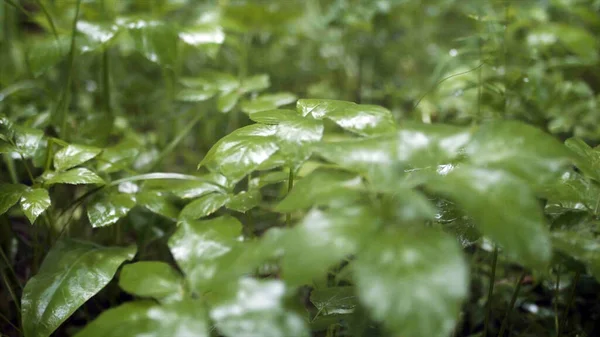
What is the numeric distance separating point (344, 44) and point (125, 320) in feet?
6.16

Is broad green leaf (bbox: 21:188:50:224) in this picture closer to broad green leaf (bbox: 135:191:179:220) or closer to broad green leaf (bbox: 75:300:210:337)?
broad green leaf (bbox: 135:191:179:220)

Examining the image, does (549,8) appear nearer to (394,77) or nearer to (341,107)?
(394,77)

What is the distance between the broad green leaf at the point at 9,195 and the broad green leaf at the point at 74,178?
0.16 feet

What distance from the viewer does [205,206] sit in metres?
0.83

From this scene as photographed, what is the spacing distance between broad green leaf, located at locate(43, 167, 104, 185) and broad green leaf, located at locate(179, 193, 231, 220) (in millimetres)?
185

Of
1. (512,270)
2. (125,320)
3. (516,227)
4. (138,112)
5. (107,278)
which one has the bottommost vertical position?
(512,270)

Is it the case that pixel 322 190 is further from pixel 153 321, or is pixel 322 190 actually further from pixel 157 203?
pixel 157 203

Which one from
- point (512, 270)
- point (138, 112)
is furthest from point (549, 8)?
point (138, 112)

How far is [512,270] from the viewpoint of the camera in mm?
1278

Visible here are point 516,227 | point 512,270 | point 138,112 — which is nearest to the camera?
point 516,227

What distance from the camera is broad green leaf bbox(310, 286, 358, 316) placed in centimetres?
80

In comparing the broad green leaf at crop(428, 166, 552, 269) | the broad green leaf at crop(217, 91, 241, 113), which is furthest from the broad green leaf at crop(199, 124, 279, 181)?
the broad green leaf at crop(217, 91, 241, 113)

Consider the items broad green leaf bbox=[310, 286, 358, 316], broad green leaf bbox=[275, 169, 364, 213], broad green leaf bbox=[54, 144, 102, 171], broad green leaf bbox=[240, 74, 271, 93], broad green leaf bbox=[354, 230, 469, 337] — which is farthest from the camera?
broad green leaf bbox=[240, 74, 271, 93]

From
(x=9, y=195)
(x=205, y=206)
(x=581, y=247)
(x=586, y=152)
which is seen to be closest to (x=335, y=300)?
(x=205, y=206)
